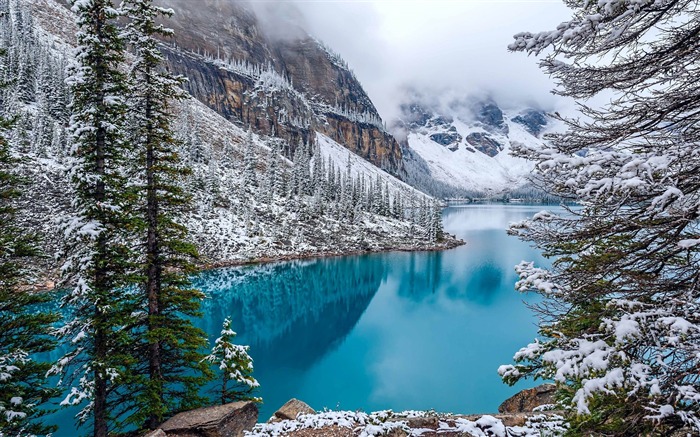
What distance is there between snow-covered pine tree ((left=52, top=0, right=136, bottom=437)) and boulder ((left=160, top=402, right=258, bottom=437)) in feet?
6.46

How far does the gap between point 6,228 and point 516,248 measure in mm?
77130

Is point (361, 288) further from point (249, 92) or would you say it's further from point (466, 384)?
point (249, 92)

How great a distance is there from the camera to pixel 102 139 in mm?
→ 9570

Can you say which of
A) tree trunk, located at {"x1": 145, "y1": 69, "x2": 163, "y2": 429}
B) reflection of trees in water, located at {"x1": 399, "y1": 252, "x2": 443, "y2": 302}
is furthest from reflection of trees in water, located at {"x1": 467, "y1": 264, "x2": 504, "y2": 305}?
tree trunk, located at {"x1": 145, "y1": 69, "x2": 163, "y2": 429}

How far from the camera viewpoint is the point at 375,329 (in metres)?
31.7

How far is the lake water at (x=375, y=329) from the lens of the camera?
2003 cm

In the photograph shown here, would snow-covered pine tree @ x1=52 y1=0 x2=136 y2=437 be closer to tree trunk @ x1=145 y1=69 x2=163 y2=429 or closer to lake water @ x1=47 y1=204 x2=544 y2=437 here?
tree trunk @ x1=145 y1=69 x2=163 y2=429

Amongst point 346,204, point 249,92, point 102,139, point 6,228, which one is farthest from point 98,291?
point 249,92

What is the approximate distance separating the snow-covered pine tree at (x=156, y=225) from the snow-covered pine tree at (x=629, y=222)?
10237 mm

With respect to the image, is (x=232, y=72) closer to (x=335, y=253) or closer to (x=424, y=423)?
(x=335, y=253)

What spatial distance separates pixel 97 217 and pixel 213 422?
22.3ft

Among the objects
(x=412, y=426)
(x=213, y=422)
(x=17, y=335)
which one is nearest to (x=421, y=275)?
(x=412, y=426)

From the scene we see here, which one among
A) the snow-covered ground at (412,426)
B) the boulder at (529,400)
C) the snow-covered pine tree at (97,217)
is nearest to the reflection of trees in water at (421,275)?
the boulder at (529,400)

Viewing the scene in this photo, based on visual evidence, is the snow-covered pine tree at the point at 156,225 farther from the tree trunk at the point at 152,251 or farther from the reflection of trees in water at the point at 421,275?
the reflection of trees in water at the point at 421,275
